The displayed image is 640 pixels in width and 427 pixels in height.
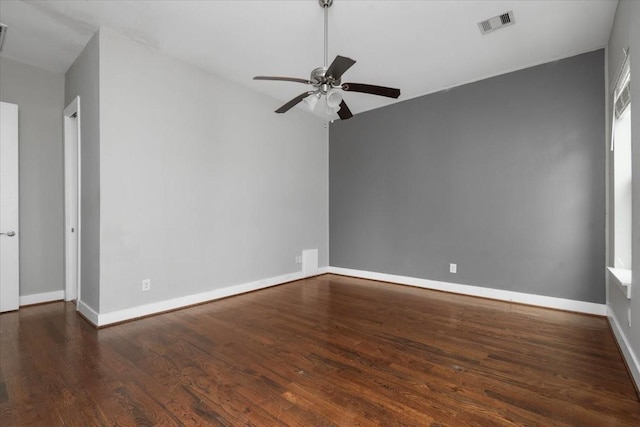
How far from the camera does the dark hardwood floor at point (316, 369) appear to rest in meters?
1.68

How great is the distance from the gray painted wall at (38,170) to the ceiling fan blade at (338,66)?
3737 millimetres

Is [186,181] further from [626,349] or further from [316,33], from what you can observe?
[626,349]

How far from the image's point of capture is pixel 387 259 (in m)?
4.96

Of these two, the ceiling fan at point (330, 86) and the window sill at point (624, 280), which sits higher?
the ceiling fan at point (330, 86)

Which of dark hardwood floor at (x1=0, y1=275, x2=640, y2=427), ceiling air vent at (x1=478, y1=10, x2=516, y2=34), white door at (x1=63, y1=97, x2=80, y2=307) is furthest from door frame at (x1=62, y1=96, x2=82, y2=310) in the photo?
ceiling air vent at (x1=478, y1=10, x2=516, y2=34)

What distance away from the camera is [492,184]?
13.0ft

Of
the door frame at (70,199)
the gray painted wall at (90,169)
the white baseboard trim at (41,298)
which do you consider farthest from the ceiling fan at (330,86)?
the white baseboard trim at (41,298)

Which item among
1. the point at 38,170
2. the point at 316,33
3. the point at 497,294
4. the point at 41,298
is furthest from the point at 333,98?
the point at 41,298

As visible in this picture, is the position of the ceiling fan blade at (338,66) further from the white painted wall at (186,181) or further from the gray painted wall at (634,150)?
the white painted wall at (186,181)

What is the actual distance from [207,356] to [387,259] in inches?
130

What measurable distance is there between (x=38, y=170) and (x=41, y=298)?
62.2 inches

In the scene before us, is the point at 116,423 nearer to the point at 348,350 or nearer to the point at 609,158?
the point at 348,350

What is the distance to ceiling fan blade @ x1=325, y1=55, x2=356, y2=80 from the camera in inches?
84.0

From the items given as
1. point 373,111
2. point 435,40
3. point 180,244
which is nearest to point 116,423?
point 180,244
